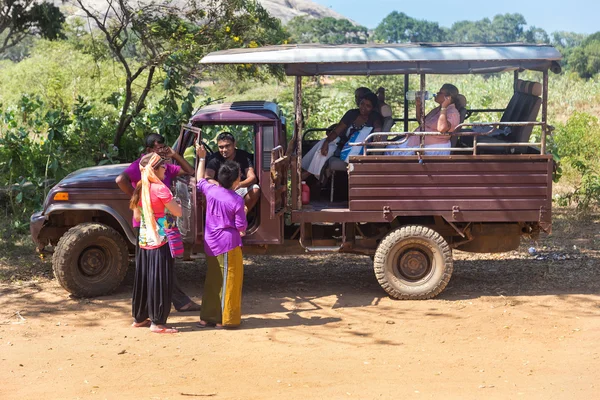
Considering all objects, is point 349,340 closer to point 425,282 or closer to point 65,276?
point 425,282

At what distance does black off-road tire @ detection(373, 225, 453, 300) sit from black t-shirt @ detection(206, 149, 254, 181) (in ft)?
4.64

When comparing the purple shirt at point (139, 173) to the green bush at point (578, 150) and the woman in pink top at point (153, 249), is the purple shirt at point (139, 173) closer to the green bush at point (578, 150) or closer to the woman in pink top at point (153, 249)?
the woman in pink top at point (153, 249)

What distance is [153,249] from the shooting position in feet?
21.4

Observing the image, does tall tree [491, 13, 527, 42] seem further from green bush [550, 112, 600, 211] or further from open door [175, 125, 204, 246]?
open door [175, 125, 204, 246]

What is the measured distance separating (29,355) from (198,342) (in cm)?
125

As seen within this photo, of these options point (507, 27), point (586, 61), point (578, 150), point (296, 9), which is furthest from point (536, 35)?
point (578, 150)

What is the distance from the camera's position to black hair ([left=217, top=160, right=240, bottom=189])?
21.5ft

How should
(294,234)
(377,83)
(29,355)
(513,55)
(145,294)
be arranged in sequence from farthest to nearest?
(377,83)
(294,234)
(513,55)
(145,294)
(29,355)

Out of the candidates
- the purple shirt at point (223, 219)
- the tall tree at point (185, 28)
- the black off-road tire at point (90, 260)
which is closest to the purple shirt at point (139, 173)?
the purple shirt at point (223, 219)

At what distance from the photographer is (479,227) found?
7.75 meters

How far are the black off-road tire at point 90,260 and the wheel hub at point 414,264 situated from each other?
2.58 meters

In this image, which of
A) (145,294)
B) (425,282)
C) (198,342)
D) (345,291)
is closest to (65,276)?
(145,294)

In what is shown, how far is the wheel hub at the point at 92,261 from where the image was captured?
24.6 feet

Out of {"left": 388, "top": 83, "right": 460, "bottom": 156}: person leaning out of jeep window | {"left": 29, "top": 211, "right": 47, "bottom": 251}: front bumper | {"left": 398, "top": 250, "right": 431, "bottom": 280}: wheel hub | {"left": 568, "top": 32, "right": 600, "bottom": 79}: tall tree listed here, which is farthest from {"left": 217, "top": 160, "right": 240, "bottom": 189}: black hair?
{"left": 568, "top": 32, "right": 600, "bottom": 79}: tall tree
